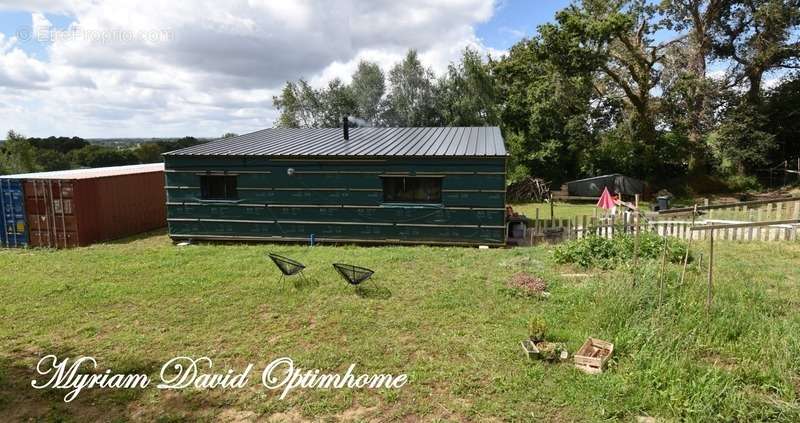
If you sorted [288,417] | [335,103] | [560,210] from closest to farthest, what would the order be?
[288,417]
[560,210]
[335,103]

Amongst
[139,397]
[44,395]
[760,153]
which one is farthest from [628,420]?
[760,153]

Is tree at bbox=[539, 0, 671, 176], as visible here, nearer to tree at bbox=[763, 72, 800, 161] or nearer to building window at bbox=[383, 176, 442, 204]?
tree at bbox=[763, 72, 800, 161]

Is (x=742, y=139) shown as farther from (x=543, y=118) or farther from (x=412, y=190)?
(x=412, y=190)

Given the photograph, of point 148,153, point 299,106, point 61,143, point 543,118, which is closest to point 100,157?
point 148,153

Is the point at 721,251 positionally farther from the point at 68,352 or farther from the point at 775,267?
the point at 68,352

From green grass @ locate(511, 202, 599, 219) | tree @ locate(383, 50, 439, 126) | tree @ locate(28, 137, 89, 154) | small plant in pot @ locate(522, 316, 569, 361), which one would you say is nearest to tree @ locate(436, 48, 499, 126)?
tree @ locate(383, 50, 439, 126)

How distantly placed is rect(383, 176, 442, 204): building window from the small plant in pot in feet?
22.7

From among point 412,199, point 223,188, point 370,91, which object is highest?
point 370,91

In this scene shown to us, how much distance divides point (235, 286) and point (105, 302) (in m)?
2.14

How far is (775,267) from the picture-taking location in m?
9.05

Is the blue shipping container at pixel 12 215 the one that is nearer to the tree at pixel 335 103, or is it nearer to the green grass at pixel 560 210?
the green grass at pixel 560 210

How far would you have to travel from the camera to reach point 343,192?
12.9m

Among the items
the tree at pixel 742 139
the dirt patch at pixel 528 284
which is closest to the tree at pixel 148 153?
the tree at pixel 742 139

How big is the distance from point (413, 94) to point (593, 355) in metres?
32.4
